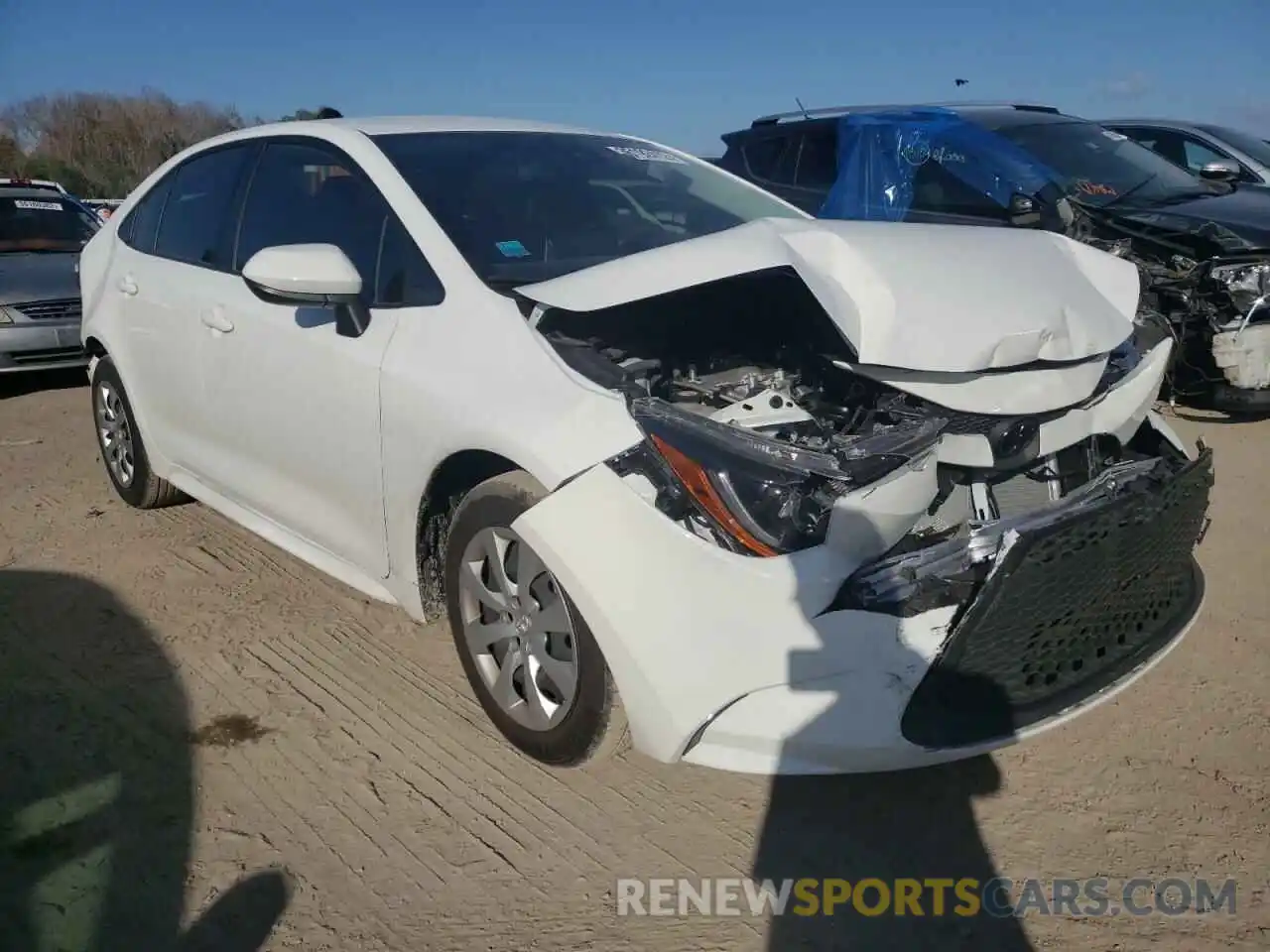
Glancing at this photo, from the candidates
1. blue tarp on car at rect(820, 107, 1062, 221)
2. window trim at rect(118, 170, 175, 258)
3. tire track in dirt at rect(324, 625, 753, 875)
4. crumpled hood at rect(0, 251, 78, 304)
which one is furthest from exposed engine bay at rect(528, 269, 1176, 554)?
crumpled hood at rect(0, 251, 78, 304)

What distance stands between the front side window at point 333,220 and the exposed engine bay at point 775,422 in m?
0.60

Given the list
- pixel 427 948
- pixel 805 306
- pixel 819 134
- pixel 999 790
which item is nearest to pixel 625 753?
pixel 427 948

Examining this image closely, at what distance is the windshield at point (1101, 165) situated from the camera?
6730 mm

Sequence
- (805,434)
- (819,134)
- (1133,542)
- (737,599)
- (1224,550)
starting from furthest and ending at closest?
(819,134) → (1224,550) → (805,434) → (1133,542) → (737,599)

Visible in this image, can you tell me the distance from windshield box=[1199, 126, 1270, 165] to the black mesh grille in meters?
7.54

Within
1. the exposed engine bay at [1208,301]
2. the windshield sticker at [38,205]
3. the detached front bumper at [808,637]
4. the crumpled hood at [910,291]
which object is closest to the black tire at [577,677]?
the detached front bumper at [808,637]

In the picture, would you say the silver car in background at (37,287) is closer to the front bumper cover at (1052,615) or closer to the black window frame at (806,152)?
the black window frame at (806,152)

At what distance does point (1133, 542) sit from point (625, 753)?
1418 millimetres

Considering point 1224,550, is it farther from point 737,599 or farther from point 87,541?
point 87,541

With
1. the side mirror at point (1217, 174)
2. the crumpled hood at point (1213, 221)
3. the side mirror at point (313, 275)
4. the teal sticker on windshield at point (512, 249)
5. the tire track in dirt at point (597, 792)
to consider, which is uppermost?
the side mirror at point (1217, 174)

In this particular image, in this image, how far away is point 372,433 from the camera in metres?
2.91

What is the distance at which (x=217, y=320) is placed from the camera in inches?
143

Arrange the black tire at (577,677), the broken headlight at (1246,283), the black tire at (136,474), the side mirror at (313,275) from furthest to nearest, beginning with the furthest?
the broken headlight at (1246,283), the black tire at (136,474), the side mirror at (313,275), the black tire at (577,677)

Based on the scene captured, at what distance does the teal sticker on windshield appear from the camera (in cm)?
299
